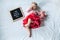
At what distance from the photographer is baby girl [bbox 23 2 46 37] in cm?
153

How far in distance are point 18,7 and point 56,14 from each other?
1.39 feet

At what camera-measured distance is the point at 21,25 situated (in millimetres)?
1571

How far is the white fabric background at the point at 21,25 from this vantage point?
4.85 ft

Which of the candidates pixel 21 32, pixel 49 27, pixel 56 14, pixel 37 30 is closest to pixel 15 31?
pixel 21 32

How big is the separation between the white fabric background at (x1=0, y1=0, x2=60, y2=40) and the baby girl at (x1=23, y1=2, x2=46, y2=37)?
4 centimetres

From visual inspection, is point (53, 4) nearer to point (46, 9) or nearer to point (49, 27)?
point (46, 9)

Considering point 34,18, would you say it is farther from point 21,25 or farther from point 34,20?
point 21,25

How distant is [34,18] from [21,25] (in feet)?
0.50

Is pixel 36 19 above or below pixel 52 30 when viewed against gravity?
above

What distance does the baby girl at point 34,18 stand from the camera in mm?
1526

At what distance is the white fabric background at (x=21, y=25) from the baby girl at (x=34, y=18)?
44 mm

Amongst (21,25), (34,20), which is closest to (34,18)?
(34,20)

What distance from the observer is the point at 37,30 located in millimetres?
1511

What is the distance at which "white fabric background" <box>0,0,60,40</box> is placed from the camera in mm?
1478
